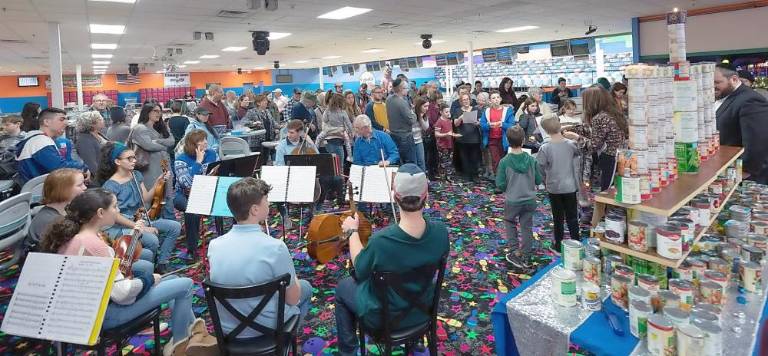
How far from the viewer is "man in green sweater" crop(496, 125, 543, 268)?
404cm

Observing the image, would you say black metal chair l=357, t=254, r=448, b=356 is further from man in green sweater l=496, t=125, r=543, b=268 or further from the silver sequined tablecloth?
man in green sweater l=496, t=125, r=543, b=268

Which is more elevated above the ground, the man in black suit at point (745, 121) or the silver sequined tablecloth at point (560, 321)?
the man in black suit at point (745, 121)

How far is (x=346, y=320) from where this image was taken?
252 centimetres

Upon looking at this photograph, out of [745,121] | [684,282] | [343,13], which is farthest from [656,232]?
[343,13]

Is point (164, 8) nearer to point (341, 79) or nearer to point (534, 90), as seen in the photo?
point (534, 90)

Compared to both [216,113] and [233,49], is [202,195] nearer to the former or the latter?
[216,113]

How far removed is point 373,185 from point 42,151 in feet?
11.0

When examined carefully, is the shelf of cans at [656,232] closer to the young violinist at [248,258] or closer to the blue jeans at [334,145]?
the young violinist at [248,258]

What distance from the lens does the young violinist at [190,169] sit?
4504 millimetres

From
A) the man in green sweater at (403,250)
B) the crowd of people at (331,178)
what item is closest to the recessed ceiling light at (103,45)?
the crowd of people at (331,178)

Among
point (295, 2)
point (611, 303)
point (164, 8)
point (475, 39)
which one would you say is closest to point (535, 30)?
point (475, 39)

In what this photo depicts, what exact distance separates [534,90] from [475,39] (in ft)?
25.6

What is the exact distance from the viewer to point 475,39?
14742mm

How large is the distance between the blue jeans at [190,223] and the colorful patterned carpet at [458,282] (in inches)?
8.6
